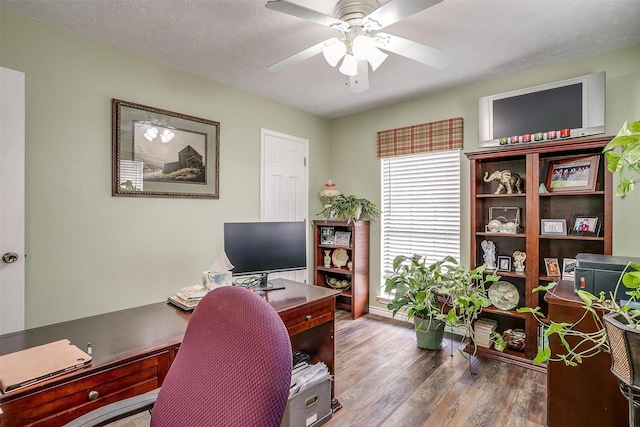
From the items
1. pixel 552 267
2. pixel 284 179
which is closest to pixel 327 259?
pixel 284 179

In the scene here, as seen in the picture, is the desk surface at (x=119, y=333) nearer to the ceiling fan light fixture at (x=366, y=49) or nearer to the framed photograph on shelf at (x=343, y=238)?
the ceiling fan light fixture at (x=366, y=49)

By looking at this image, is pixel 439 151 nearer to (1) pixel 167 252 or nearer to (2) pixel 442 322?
(2) pixel 442 322

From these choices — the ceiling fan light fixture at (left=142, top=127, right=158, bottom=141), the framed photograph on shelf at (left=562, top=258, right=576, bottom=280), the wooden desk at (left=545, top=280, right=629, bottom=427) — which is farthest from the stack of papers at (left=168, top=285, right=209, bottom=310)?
the framed photograph on shelf at (left=562, top=258, right=576, bottom=280)

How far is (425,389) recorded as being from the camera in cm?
229

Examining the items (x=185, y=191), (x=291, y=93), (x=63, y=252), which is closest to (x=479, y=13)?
(x=291, y=93)

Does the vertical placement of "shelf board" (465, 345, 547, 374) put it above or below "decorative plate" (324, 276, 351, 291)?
below

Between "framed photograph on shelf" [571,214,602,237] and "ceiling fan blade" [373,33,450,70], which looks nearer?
"ceiling fan blade" [373,33,450,70]

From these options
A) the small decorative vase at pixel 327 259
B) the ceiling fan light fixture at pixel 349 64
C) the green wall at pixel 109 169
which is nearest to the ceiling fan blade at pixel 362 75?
the ceiling fan light fixture at pixel 349 64

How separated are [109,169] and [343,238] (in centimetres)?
249

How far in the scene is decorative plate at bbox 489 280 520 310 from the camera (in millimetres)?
2758

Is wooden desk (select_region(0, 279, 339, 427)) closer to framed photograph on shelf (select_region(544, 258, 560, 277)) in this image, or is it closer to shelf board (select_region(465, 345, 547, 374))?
shelf board (select_region(465, 345, 547, 374))

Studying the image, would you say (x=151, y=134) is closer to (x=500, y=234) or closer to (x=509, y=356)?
(x=500, y=234)

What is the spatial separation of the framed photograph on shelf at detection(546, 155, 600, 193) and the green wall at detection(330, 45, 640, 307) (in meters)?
0.17

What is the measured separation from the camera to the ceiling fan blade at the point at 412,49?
1.71 meters
